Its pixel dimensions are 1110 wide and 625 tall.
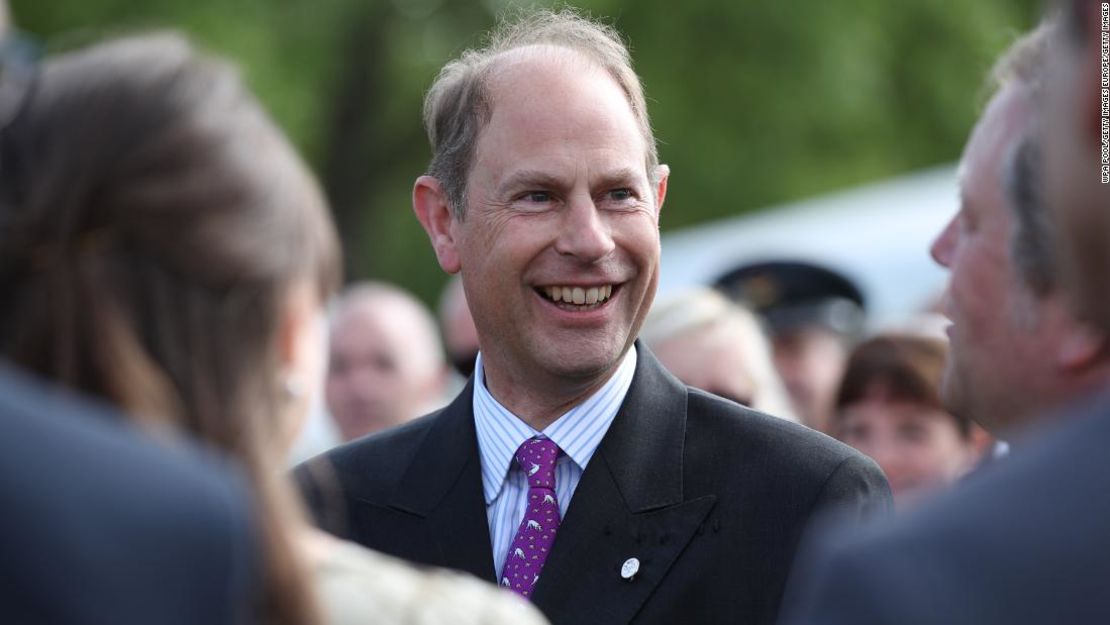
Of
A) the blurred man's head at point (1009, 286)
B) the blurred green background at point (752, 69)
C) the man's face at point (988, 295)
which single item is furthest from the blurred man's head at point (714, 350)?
the blurred green background at point (752, 69)

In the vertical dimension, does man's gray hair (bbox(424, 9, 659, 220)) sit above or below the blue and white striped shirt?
above

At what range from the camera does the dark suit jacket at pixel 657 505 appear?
3.41 m

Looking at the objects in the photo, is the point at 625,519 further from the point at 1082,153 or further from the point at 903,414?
the point at 903,414

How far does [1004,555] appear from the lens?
162cm

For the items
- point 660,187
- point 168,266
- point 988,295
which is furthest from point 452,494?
point 168,266

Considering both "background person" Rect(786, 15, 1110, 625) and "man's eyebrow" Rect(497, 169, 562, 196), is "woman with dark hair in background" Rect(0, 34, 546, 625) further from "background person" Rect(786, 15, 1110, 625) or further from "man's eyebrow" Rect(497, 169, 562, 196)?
"man's eyebrow" Rect(497, 169, 562, 196)

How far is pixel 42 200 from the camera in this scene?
1949 millimetres

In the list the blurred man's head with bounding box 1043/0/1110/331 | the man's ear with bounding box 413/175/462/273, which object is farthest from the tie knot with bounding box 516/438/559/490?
the blurred man's head with bounding box 1043/0/1110/331

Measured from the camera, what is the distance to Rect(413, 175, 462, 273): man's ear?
13.4 feet

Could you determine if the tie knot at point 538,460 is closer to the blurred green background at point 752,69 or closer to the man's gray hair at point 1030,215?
the man's gray hair at point 1030,215

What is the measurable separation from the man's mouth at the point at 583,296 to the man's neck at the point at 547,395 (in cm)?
14

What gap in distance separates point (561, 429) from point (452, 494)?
0.92 feet

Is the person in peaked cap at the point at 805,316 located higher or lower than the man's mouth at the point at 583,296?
lower

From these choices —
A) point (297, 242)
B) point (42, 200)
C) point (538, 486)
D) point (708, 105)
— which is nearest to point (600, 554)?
point (538, 486)
